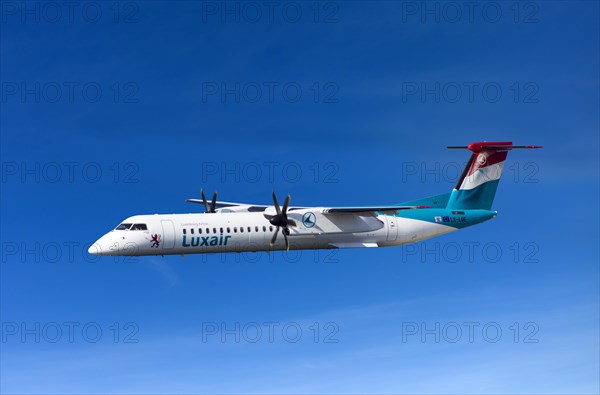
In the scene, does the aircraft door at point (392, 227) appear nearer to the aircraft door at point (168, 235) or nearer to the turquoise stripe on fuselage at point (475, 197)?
the turquoise stripe on fuselage at point (475, 197)

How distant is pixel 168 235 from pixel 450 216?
1704 centimetres

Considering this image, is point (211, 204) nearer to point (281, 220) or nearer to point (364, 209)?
point (281, 220)

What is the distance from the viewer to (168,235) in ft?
121

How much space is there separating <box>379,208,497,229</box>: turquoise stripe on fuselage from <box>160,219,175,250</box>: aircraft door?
1312cm

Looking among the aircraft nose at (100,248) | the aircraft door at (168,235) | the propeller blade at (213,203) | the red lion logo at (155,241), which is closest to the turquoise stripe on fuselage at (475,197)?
the propeller blade at (213,203)

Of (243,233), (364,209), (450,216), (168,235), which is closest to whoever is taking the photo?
(168,235)

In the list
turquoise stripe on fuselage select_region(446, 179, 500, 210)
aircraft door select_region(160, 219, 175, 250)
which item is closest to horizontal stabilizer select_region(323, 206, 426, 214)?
turquoise stripe on fuselage select_region(446, 179, 500, 210)

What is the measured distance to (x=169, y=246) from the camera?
122 ft

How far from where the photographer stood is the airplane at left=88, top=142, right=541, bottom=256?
37062 millimetres

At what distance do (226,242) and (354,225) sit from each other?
7.39 metres

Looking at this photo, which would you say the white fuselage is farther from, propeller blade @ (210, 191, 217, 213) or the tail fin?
the tail fin

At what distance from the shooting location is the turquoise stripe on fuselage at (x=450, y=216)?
138ft

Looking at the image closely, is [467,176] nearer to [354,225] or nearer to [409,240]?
[409,240]

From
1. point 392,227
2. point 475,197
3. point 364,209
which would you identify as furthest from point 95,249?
point 475,197
